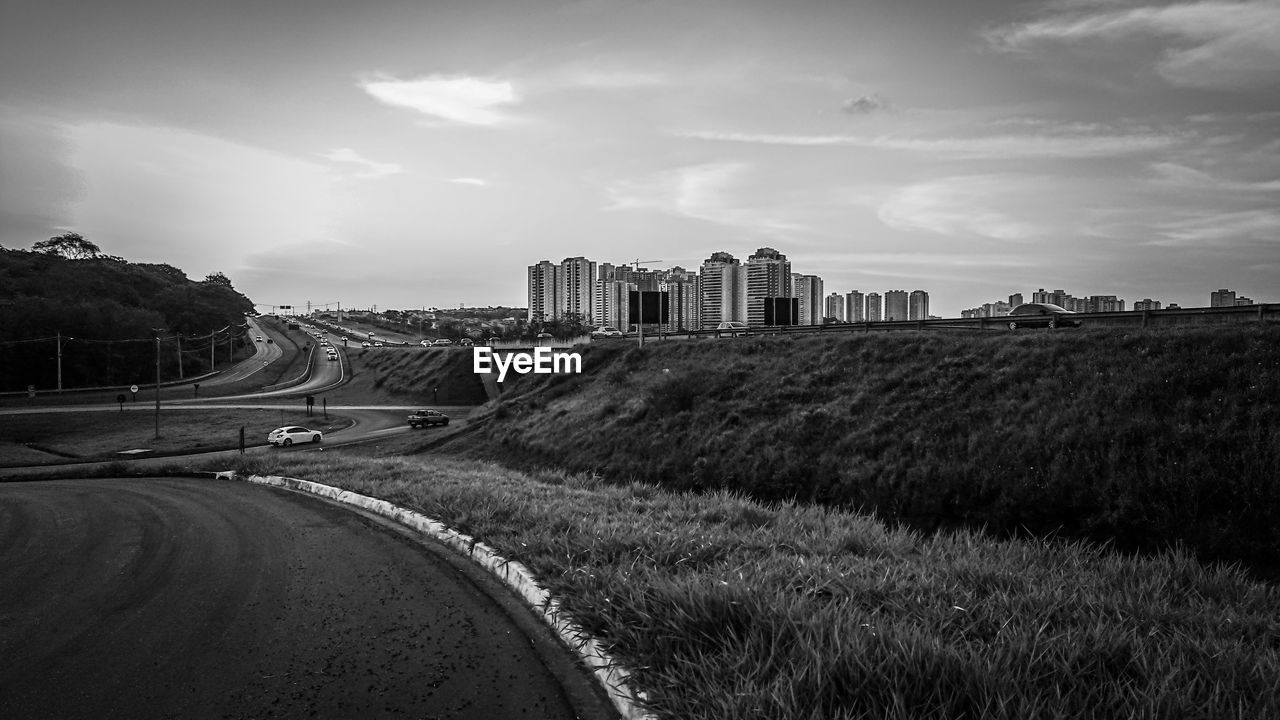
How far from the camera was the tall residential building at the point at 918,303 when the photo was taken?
10725cm

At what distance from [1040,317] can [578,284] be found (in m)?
150

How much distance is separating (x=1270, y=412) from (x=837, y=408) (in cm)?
1026

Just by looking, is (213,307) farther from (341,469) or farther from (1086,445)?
(1086,445)

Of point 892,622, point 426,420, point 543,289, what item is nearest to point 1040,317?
point 892,622

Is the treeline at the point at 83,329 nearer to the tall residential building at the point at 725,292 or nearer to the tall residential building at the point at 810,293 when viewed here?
the tall residential building at the point at 725,292

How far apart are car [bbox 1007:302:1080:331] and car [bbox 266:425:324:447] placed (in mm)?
43349

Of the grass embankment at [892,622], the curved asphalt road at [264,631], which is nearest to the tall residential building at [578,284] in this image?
the curved asphalt road at [264,631]

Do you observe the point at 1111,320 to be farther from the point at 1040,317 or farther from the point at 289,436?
the point at 289,436

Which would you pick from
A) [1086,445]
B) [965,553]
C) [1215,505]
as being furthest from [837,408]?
[965,553]

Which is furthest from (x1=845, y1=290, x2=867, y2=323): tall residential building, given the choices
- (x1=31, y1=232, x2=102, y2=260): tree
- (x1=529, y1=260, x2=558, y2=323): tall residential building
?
(x1=31, y1=232, x2=102, y2=260): tree

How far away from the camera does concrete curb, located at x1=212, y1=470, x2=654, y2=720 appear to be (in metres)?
4.59

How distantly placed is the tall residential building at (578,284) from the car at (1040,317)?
473 ft

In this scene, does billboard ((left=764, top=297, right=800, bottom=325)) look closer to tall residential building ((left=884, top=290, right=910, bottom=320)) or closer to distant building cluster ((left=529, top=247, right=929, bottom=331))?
distant building cluster ((left=529, top=247, right=929, bottom=331))

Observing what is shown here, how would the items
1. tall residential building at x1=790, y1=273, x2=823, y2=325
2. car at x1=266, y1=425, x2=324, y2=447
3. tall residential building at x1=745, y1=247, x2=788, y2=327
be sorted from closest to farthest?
car at x1=266, y1=425, x2=324, y2=447 < tall residential building at x1=745, y1=247, x2=788, y2=327 < tall residential building at x1=790, y1=273, x2=823, y2=325
